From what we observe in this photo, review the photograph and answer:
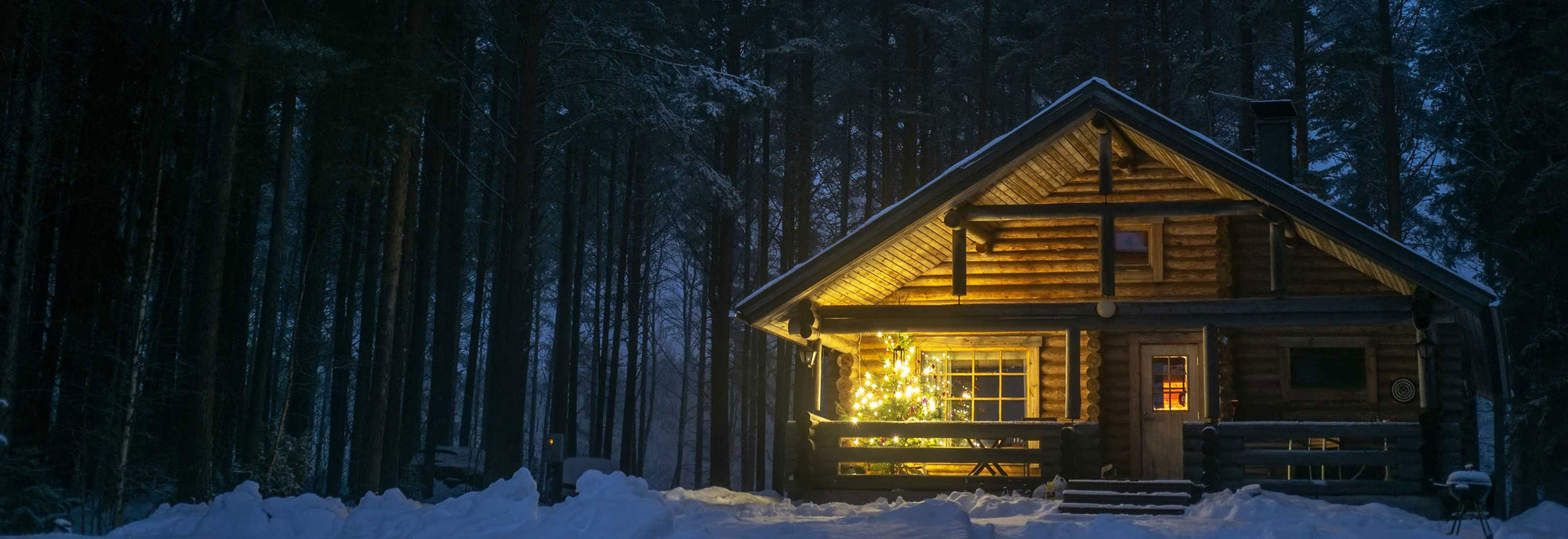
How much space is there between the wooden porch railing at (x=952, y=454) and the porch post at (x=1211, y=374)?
1321 millimetres

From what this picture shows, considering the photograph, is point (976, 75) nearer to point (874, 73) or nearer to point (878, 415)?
point (874, 73)

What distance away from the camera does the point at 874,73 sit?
91.6ft

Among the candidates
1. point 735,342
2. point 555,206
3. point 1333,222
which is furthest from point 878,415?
point 735,342

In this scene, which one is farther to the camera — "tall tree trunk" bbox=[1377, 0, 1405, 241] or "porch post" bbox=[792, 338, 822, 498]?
"tall tree trunk" bbox=[1377, 0, 1405, 241]

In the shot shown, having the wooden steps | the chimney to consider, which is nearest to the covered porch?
the wooden steps

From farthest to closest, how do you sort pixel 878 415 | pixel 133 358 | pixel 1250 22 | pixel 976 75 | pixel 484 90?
pixel 976 75 < pixel 484 90 < pixel 1250 22 < pixel 878 415 < pixel 133 358

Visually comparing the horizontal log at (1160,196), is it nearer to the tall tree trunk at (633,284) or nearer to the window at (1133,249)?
the window at (1133,249)

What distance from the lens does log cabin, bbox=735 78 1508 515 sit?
13.3 m

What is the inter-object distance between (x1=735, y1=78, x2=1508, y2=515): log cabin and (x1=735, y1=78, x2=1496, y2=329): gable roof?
0.03m

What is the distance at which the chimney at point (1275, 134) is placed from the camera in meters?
16.7

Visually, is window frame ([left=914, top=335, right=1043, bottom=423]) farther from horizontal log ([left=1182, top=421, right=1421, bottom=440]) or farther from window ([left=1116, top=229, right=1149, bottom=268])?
horizontal log ([left=1182, top=421, right=1421, bottom=440])

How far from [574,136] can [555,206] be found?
12862 millimetres

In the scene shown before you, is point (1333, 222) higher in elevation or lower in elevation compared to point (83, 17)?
lower

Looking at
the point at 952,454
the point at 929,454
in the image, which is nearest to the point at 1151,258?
the point at 952,454
